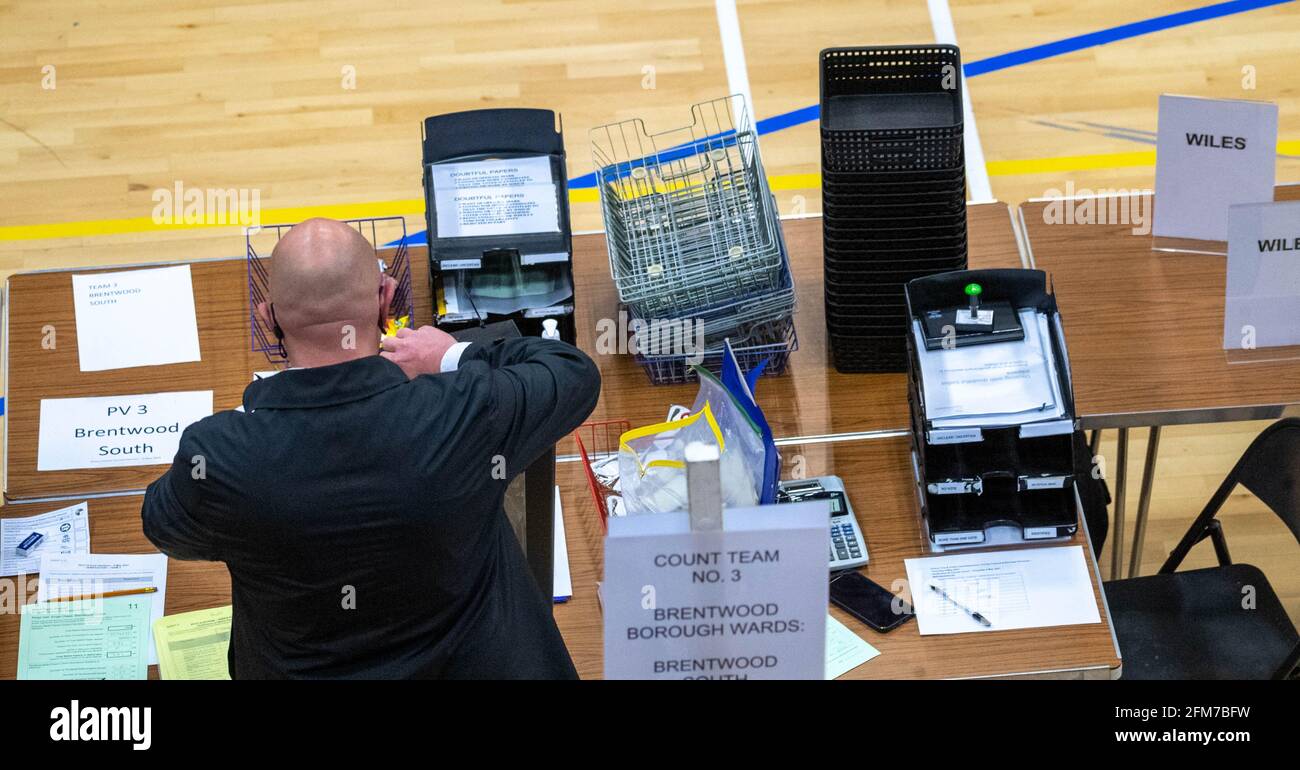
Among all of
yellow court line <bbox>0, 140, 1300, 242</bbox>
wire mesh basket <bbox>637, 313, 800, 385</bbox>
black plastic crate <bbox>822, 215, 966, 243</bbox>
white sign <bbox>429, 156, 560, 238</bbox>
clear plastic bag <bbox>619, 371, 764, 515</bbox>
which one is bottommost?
clear plastic bag <bbox>619, 371, 764, 515</bbox>

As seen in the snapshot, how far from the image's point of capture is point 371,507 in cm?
179

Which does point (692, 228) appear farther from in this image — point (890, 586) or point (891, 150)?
point (890, 586)

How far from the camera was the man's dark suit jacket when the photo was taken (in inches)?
70.2

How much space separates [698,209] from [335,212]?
6.55ft

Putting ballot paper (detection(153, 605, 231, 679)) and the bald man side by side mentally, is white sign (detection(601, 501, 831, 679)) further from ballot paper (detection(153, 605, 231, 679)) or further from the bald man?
ballot paper (detection(153, 605, 231, 679))

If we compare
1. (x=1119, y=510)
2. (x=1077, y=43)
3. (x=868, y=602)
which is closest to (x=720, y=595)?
(x=868, y=602)

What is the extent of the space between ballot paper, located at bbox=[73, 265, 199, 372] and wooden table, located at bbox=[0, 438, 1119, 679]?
1.16ft

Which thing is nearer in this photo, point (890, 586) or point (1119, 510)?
point (890, 586)

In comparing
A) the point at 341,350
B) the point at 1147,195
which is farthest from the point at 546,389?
the point at 1147,195

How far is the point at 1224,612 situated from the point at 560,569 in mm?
1299

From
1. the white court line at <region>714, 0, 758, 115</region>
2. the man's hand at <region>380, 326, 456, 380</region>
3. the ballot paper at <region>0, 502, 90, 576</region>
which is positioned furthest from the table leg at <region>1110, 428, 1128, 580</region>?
the ballot paper at <region>0, 502, 90, 576</region>

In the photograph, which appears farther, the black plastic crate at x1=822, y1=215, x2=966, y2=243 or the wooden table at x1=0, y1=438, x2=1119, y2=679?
the black plastic crate at x1=822, y1=215, x2=966, y2=243
